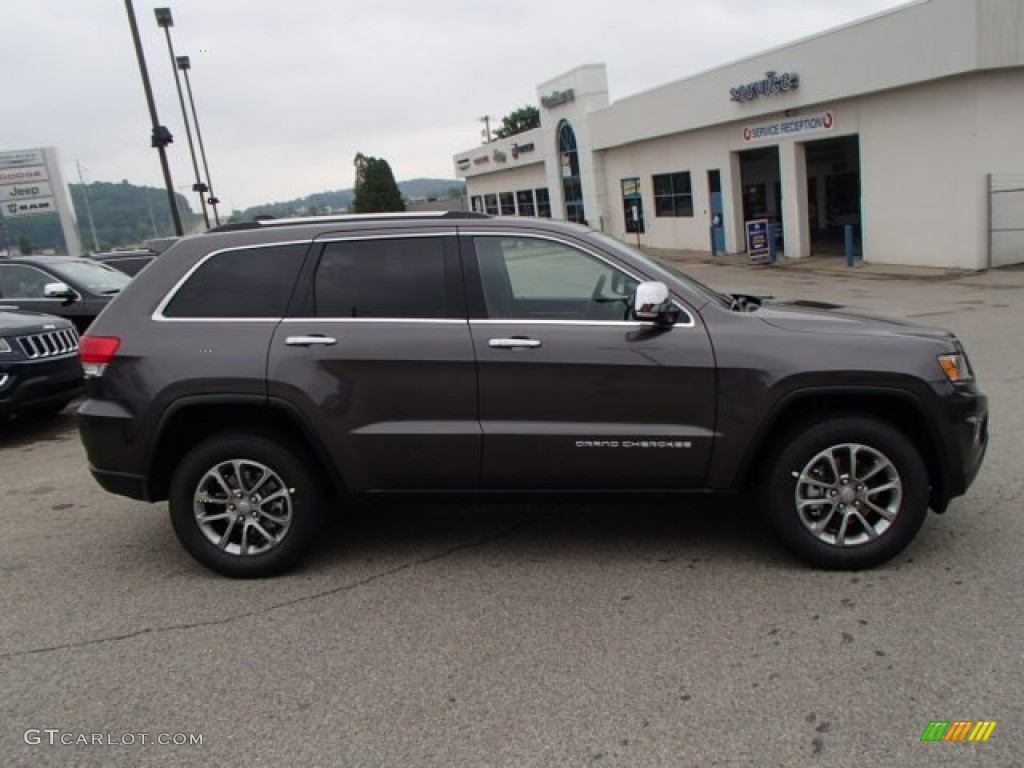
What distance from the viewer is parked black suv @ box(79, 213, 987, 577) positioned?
3.85 meters

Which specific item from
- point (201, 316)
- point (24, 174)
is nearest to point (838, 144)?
point (201, 316)

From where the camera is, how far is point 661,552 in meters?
4.27

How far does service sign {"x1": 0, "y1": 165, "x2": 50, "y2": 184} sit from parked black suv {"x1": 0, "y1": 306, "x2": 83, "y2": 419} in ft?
103

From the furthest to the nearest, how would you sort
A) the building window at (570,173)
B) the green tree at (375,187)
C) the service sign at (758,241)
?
the green tree at (375,187)
the building window at (570,173)
the service sign at (758,241)

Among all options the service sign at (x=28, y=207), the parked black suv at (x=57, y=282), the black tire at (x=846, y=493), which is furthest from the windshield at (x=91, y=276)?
the service sign at (x=28, y=207)

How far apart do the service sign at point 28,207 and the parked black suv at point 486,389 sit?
117 ft

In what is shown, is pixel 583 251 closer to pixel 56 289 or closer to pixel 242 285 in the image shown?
pixel 242 285

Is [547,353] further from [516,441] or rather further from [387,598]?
[387,598]

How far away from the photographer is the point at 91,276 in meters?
10.6

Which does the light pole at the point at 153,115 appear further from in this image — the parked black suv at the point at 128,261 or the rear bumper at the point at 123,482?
the rear bumper at the point at 123,482

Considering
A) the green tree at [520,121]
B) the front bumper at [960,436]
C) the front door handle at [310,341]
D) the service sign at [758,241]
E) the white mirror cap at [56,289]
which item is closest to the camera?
the front bumper at [960,436]

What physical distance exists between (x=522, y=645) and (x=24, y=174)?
127 feet

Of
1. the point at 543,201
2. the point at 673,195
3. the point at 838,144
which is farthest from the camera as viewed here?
the point at 543,201

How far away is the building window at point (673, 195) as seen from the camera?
89.5 ft
